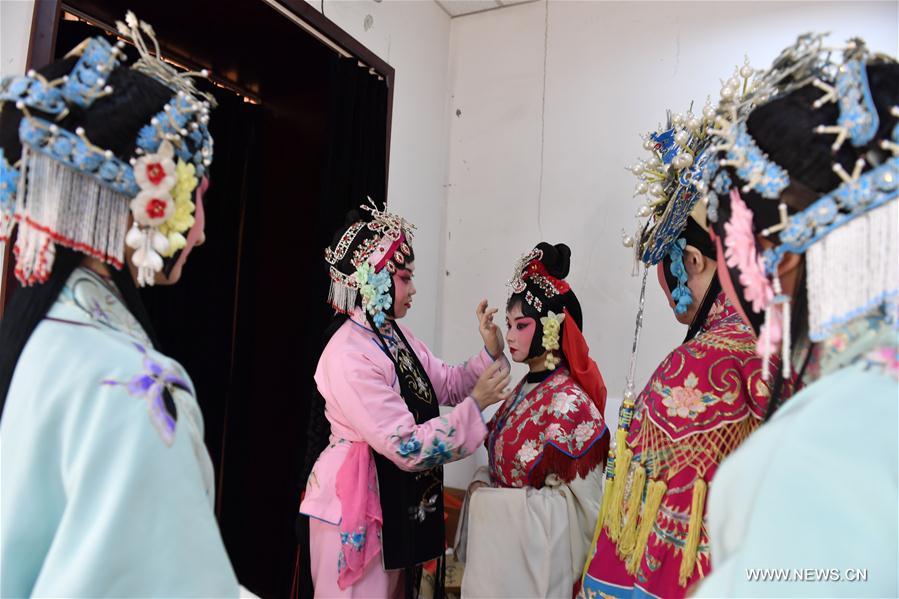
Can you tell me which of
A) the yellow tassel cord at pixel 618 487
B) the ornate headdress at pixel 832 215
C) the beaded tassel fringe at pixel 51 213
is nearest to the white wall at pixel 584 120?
the yellow tassel cord at pixel 618 487

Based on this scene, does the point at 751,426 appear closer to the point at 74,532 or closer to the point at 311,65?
the point at 74,532

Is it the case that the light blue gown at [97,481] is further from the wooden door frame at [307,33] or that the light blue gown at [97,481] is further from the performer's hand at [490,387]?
the performer's hand at [490,387]

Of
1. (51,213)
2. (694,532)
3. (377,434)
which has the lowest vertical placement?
(694,532)

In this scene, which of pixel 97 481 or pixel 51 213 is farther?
pixel 51 213

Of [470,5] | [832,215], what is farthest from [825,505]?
[470,5]

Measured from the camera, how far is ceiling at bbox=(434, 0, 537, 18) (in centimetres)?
340

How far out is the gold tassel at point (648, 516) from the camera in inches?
57.5

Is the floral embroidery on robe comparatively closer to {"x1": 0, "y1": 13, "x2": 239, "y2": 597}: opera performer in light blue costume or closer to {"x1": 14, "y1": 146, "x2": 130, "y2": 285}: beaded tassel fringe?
{"x1": 0, "y1": 13, "x2": 239, "y2": 597}: opera performer in light blue costume

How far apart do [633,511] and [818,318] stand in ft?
2.40

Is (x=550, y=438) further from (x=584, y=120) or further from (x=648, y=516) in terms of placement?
(x=584, y=120)

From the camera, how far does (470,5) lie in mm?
3445

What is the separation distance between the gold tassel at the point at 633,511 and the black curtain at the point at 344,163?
1408mm

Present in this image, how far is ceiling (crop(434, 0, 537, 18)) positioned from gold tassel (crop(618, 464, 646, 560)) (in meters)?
2.70

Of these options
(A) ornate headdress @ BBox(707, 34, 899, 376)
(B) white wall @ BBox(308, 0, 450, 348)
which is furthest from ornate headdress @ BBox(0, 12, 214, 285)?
(B) white wall @ BBox(308, 0, 450, 348)
